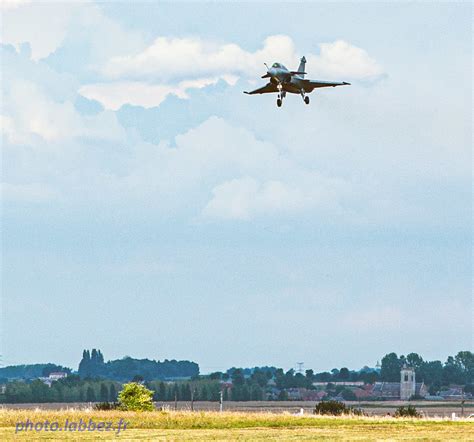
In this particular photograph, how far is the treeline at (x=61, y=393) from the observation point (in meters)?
182

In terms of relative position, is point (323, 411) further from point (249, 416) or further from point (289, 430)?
→ point (289, 430)

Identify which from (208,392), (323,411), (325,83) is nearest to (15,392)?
(208,392)

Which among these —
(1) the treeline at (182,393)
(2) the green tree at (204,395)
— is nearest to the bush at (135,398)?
(1) the treeline at (182,393)

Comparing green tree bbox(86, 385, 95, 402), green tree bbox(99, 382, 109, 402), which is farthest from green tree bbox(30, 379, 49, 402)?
green tree bbox(99, 382, 109, 402)

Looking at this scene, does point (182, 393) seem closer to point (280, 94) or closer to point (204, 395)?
point (204, 395)

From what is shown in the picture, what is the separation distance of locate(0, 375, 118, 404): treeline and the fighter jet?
354 feet

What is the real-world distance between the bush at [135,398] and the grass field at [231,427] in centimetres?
499

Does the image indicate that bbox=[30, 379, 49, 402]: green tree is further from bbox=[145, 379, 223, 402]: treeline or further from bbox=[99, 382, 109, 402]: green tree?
bbox=[145, 379, 223, 402]: treeline

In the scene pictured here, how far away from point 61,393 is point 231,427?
121 meters

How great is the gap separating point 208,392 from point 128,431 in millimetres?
136916

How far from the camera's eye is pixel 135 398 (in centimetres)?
8044

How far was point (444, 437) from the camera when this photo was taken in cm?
5831

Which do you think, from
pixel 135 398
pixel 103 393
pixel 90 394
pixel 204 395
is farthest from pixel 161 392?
pixel 135 398

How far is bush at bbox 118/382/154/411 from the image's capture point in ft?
262
